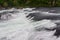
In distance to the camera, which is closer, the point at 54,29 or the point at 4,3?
the point at 54,29

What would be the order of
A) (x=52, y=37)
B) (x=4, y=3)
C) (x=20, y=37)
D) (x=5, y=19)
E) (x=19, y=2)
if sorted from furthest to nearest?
(x=19, y=2)
(x=4, y=3)
(x=5, y=19)
(x=20, y=37)
(x=52, y=37)

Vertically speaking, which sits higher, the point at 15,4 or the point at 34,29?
the point at 34,29

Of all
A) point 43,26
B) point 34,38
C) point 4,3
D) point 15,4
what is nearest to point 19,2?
point 15,4

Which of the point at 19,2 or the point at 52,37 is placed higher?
the point at 52,37

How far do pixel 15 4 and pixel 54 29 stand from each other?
19603 mm

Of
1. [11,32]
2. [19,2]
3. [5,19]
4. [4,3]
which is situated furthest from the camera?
[19,2]

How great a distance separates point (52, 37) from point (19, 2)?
2282 cm

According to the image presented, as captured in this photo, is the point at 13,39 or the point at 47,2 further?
the point at 47,2

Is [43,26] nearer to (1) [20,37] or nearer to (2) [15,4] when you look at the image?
(1) [20,37]

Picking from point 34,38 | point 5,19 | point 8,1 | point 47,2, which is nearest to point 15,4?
point 8,1

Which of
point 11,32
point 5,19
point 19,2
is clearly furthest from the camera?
point 19,2

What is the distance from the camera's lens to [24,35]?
38.4ft

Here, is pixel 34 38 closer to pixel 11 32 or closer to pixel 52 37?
pixel 52 37

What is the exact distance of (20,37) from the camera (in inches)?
454
